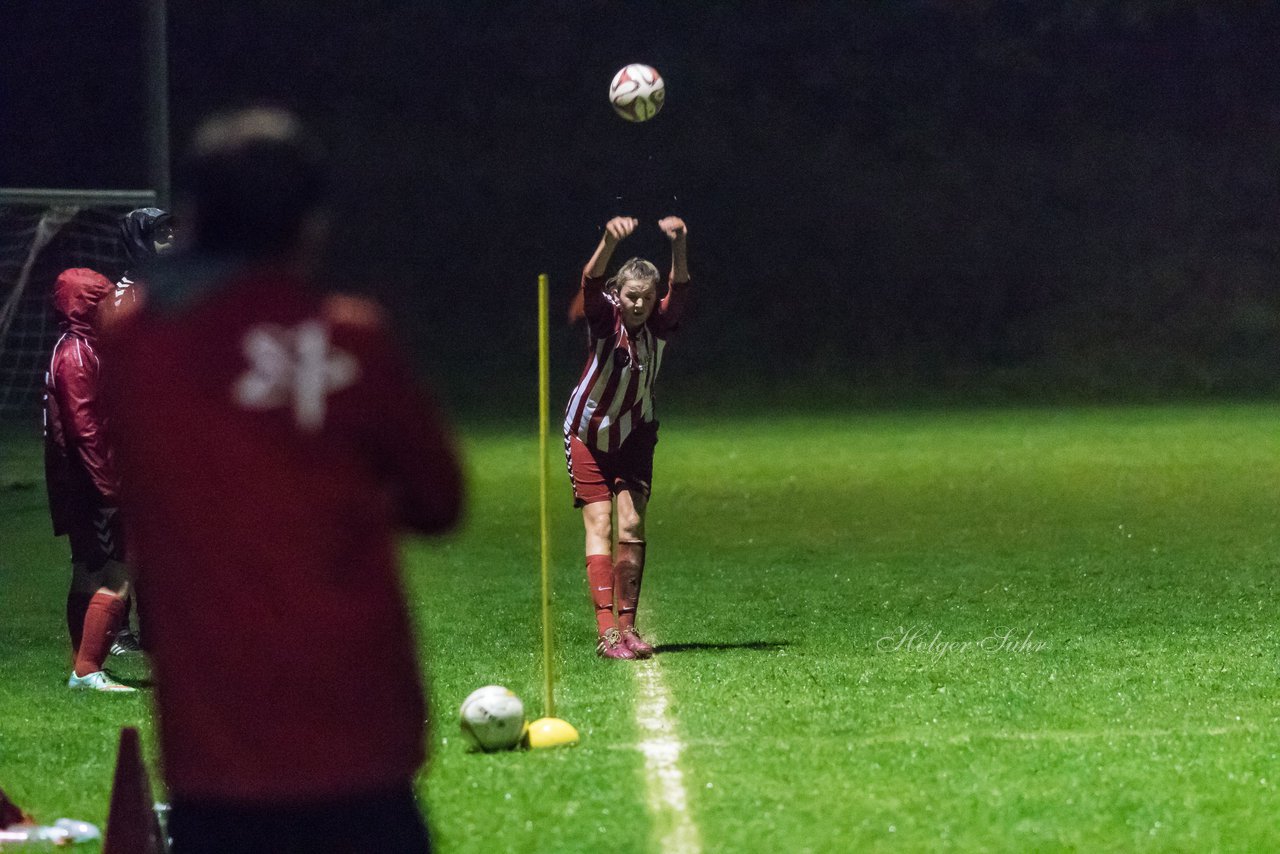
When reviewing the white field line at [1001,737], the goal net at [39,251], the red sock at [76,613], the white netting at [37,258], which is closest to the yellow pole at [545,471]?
the white field line at [1001,737]

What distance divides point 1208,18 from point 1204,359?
1043cm

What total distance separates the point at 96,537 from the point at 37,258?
267 inches

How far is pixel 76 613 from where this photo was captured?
829cm

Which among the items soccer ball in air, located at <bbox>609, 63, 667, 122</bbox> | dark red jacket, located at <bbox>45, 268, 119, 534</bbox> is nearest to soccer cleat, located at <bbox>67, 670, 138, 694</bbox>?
dark red jacket, located at <bbox>45, 268, 119, 534</bbox>

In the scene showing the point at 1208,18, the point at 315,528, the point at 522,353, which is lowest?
the point at 522,353

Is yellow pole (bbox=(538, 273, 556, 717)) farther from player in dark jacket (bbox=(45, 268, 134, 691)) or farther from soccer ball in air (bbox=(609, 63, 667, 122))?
soccer ball in air (bbox=(609, 63, 667, 122))

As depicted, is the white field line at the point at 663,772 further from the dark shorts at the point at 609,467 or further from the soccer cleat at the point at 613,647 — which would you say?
the dark shorts at the point at 609,467

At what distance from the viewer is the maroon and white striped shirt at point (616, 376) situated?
27.7 feet

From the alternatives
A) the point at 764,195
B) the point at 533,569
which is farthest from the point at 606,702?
the point at 764,195

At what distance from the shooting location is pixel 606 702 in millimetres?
7254

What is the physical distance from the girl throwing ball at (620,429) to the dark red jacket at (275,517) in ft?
18.9

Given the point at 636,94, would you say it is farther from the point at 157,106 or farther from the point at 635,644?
the point at 157,106

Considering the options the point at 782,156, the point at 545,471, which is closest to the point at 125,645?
the point at 545,471

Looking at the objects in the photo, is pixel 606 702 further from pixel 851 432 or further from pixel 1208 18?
pixel 1208 18
